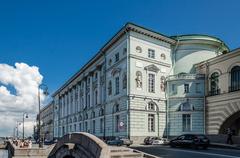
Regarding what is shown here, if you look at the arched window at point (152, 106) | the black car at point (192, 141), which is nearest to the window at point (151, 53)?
the arched window at point (152, 106)

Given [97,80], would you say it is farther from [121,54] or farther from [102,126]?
[121,54]

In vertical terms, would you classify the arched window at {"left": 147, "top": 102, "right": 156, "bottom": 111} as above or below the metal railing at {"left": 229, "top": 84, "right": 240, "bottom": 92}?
below

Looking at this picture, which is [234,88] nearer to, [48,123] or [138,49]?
[138,49]

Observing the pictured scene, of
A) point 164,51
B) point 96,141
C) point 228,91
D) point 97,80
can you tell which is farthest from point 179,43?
point 96,141

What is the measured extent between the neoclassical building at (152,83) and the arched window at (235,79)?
5.90m

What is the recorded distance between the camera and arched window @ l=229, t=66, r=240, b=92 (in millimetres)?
45375

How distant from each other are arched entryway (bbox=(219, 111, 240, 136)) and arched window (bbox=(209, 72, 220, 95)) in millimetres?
4186

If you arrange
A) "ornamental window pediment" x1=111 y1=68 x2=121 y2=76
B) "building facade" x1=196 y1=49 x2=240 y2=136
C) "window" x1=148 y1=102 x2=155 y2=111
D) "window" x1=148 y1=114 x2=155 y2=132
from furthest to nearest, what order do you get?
"ornamental window pediment" x1=111 y1=68 x2=121 y2=76 → "window" x1=148 y1=102 x2=155 y2=111 → "window" x1=148 y1=114 x2=155 y2=132 → "building facade" x1=196 y1=49 x2=240 y2=136

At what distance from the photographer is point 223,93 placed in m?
47.2

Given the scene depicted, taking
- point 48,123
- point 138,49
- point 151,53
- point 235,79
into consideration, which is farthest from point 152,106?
point 48,123

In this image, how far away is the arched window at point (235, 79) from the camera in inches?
1786

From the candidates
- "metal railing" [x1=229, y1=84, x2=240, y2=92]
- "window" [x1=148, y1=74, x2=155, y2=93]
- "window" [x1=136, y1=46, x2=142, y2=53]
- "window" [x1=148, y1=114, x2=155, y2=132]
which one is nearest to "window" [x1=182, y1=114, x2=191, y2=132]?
"window" [x1=148, y1=114, x2=155, y2=132]

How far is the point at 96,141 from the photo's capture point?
55.3ft

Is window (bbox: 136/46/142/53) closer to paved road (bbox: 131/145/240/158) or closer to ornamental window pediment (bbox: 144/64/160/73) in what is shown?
ornamental window pediment (bbox: 144/64/160/73)
